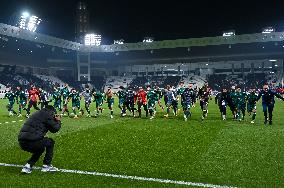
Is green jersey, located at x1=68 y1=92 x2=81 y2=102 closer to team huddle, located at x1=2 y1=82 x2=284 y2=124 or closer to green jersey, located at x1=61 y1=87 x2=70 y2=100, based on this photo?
team huddle, located at x1=2 y1=82 x2=284 y2=124

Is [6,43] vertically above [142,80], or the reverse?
[6,43]

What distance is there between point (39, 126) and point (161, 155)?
4189 millimetres

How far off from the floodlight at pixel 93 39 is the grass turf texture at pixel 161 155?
56.3m

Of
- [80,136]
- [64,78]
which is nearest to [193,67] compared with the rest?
[64,78]

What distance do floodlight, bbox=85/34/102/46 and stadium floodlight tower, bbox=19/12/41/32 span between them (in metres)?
15.1

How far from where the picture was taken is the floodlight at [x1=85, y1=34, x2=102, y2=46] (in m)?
71.4

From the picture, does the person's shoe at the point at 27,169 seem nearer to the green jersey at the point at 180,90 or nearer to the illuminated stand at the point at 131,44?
the green jersey at the point at 180,90

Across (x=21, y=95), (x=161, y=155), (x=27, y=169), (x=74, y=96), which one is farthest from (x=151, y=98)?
(x=27, y=169)

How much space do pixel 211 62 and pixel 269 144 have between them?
62038mm

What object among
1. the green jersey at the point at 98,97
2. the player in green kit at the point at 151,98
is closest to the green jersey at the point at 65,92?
the green jersey at the point at 98,97

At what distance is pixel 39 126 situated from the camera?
8.09m

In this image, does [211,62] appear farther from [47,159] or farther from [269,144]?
[47,159]

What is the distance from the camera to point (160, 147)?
1198cm

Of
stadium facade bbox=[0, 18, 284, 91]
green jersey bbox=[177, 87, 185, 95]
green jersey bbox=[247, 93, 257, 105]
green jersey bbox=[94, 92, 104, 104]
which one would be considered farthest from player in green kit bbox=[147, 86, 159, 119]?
stadium facade bbox=[0, 18, 284, 91]
